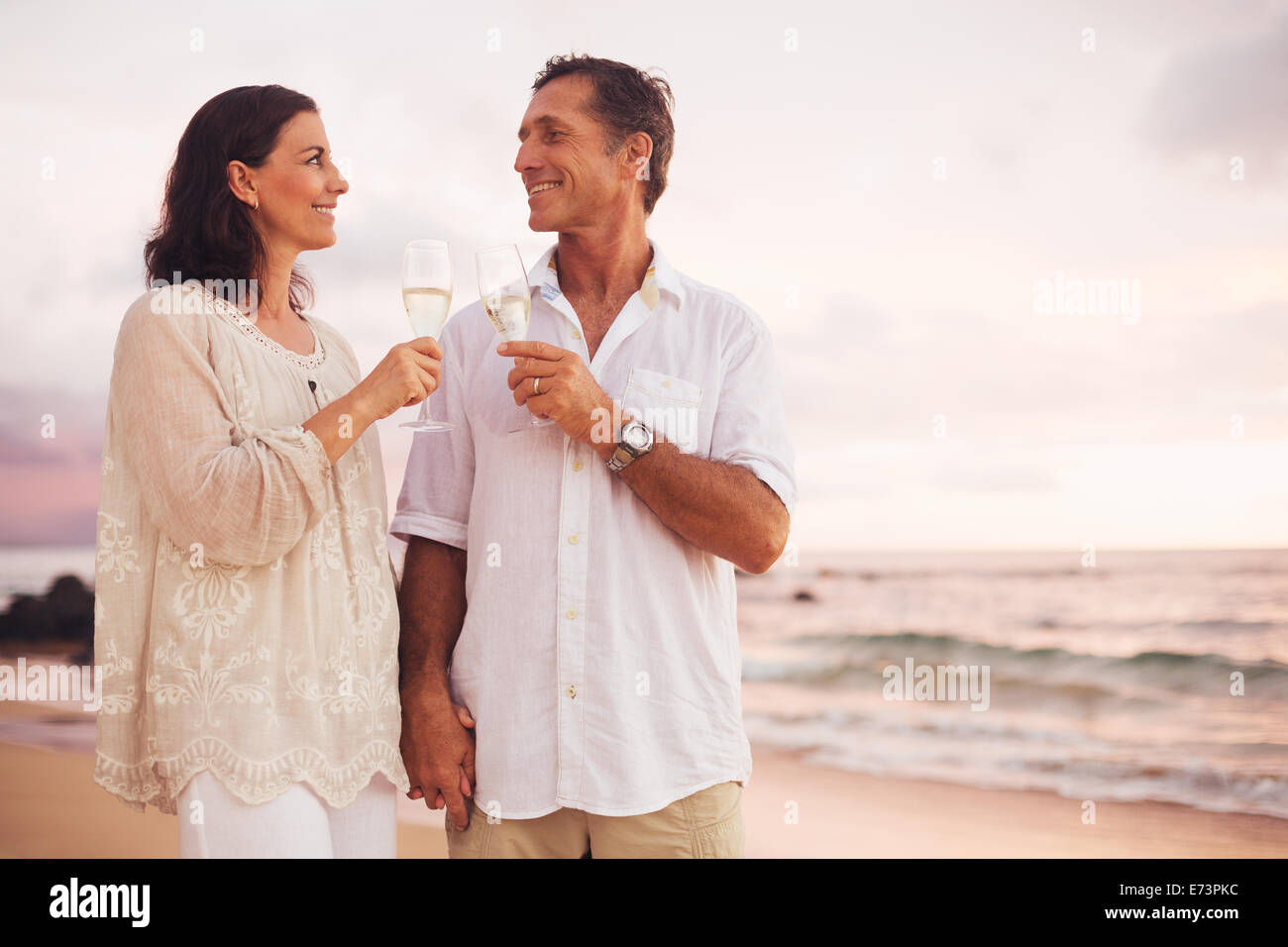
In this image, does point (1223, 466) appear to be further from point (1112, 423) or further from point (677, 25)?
point (677, 25)

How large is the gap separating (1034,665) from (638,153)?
1022cm

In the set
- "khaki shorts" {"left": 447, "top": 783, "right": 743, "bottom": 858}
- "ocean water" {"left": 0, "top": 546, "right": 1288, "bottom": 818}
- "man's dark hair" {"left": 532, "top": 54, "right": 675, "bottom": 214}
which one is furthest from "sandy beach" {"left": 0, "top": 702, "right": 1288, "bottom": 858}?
"man's dark hair" {"left": 532, "top": 54, "right": 675, "bottom": 214}

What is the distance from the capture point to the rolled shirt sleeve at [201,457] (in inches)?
78.5

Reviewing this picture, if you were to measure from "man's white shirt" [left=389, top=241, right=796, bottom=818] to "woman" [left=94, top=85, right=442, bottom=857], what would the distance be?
0.24 m

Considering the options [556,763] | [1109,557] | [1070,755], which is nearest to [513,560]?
[556,763]

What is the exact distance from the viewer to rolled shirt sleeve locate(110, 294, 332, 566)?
6.55ft

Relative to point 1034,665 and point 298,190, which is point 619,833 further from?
point 1034,665

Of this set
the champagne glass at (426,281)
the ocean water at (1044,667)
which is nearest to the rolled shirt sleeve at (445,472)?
the champagne glass at (426,281)

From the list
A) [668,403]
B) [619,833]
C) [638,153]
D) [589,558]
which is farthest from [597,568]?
[638,153]

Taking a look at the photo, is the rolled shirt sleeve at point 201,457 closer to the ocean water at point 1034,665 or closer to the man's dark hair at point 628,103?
the man's dark hair at point 628,103

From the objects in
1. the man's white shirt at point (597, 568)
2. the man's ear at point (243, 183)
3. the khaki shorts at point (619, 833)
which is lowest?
the khaki shorts at point (619, 833)

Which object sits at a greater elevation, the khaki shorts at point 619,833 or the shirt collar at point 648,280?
the shirt collar at point 648,280

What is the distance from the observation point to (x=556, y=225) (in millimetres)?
2633
